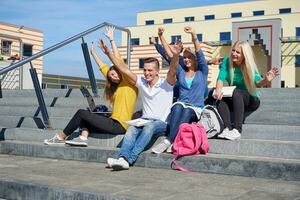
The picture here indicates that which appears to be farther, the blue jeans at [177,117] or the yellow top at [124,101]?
the yellow top at [124,101]

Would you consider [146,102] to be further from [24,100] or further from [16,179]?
[24,100]

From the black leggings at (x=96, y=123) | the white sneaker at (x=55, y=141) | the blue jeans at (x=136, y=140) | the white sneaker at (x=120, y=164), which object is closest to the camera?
the white sneaker at (x=120, y=164)

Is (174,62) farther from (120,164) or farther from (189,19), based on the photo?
(189,19)

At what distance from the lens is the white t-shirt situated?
538 cm

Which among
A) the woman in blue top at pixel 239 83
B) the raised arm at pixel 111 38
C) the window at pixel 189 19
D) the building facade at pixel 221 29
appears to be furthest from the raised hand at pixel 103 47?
the window at pixel 189 19

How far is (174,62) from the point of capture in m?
5.13

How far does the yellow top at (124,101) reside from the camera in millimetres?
5672

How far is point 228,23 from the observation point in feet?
136

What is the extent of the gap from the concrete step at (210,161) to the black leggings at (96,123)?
0.89 feet

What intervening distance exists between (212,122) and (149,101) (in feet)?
2.75

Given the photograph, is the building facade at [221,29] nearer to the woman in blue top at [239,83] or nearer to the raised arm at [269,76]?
the woman in blue top at [239,83]

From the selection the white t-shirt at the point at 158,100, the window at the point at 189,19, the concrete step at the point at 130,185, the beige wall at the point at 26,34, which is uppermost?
the window at the point at 189,19

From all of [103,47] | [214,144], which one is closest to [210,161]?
[214,144]

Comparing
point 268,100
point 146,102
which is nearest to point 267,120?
point 268,100
